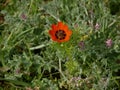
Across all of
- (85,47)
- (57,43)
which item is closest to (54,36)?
(57,43)

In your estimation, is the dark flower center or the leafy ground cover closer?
the dark flower center

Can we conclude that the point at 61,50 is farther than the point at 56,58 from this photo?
No

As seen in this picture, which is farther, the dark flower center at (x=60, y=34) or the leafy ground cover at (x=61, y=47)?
the leafy ground cover at (x=61, y=47)

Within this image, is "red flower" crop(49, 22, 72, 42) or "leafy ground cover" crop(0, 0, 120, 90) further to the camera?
"leafy ground cover" crop(0, 0, 120, 90)

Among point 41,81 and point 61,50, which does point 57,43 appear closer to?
point 61,50
